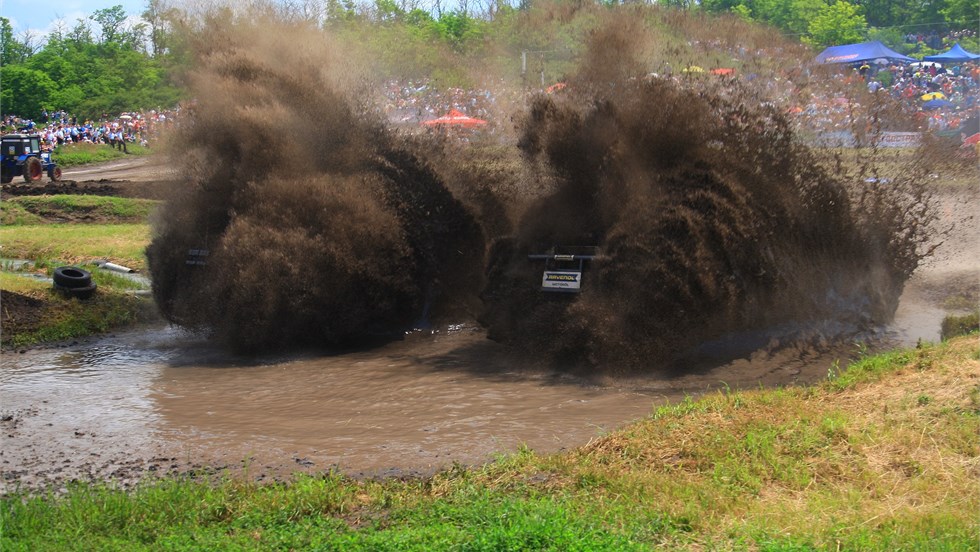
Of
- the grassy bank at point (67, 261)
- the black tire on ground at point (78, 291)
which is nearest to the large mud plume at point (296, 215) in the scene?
the grassy bank at point (67, 261)

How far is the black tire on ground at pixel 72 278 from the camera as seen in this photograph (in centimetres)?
1419

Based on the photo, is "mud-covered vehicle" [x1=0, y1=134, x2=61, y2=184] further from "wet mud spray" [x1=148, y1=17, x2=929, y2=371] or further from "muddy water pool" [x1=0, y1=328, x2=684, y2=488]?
"muddy water pool" [x1=0, y1=328, x2=684, y2=488]

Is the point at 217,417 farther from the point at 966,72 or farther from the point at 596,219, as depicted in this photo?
the point at 966,72

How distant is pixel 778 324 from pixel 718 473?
4.96m

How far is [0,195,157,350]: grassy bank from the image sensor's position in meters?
13.1

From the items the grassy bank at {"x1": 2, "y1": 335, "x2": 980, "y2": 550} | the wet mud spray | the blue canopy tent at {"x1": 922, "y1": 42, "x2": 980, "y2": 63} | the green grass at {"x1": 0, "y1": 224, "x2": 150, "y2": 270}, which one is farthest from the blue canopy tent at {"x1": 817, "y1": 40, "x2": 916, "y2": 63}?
the grassy bank at {"x1": 2, "y1": 335, "x2": 980, "y2": 550}

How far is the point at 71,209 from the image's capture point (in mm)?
25672

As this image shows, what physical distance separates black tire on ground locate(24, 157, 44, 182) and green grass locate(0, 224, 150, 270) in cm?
1001

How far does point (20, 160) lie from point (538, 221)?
87.1ft

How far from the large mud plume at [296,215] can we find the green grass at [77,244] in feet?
17.1

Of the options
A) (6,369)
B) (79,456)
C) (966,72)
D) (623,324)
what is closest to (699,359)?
(623,324)

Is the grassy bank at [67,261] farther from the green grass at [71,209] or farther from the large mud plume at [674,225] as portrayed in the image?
the large mud plume at [674,225]

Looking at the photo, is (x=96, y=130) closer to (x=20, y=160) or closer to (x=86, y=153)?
(x=86, y=153)

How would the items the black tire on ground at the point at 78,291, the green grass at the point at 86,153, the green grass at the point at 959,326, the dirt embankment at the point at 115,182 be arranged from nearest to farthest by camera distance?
the green grass at the point at 959,326, the dirt embankment at the point at 115,182, the black tire on ground at the point at 78,291, the green grass at the point at 86,153
